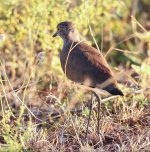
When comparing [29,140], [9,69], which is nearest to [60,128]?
[29,140]

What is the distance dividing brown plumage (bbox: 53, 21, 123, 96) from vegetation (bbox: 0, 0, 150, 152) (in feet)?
0.34

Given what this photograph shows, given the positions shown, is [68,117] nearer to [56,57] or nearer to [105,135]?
[105,135]

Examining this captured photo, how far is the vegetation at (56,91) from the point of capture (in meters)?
5.10

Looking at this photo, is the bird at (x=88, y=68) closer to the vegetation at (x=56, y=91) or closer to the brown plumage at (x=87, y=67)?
the brown plumage at (x=87, y=67)

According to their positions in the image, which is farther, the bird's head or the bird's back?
the bird's head

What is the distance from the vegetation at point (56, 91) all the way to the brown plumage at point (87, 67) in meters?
0.10

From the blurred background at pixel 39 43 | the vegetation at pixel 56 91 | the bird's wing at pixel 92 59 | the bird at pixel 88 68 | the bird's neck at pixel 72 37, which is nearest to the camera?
the vegetation at pixel 56 91

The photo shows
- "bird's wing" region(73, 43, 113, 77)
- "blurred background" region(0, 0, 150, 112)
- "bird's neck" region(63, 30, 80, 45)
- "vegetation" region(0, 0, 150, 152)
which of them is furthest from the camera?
"blurred background" region(0, 0, 150, 112)

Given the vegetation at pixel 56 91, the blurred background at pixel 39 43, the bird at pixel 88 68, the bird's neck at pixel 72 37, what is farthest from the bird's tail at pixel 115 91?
the bird's neck at pixel 72 37

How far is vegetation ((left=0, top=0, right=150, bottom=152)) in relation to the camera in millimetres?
5102

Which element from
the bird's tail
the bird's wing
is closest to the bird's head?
the bird's wing

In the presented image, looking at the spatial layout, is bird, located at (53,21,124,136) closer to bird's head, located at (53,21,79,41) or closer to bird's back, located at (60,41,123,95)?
bird's back, located at (60,41,123,95)

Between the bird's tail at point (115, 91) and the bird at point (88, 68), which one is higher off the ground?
the bird at point (88, 68)

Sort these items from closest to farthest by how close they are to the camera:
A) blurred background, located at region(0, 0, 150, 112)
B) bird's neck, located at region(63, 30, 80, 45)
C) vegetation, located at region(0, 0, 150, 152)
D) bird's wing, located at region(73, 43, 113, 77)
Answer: vegetation, located at region(0, 0, 150, 152)
bird's wing, located at region(73, 43, 113, 77)
bird's neck, located at region(63, 30, 80, 45)
blurred background, located at region(0, 0, 150, 112)
